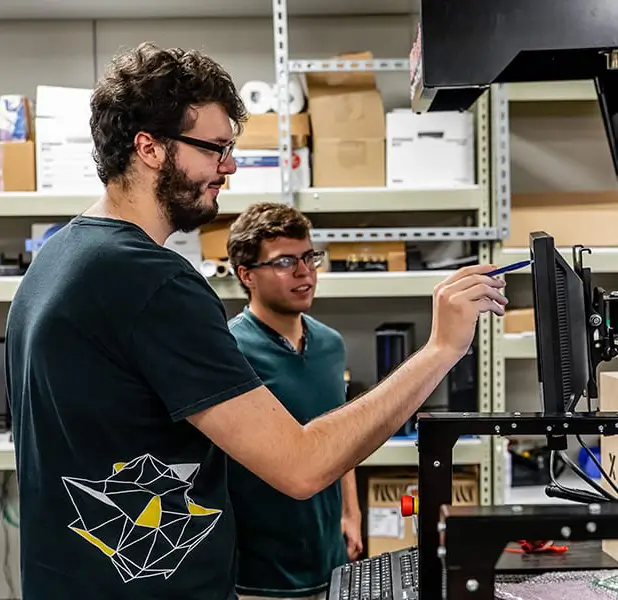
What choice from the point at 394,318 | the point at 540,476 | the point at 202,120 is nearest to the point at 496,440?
the point at 540,476

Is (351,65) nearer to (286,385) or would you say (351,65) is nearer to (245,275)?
(245,275)

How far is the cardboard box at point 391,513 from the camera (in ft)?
8.40

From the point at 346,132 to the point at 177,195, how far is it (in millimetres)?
1449

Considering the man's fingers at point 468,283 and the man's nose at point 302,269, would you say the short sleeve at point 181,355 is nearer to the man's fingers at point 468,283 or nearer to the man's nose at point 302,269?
the man's fingers at point 468,283

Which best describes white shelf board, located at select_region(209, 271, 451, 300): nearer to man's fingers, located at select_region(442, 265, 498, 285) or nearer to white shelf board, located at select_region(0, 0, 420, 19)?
white shelf board, located at select_region(0, 0, 420, 19)

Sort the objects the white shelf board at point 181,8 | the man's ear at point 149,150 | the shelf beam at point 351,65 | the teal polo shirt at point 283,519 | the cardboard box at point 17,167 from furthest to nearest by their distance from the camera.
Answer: the white shelf board at point 181,8, the cardboard box at point 17,167, the shelf beam at point 351,65, the teal polo shirt at point 283,519, the man's ear at point 149,150

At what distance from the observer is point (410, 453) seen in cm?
249

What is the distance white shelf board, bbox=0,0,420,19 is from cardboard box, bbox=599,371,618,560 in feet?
5.86

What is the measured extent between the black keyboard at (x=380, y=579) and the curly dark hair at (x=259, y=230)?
98 centimetres

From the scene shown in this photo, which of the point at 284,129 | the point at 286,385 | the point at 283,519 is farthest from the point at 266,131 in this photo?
the point at 283,519

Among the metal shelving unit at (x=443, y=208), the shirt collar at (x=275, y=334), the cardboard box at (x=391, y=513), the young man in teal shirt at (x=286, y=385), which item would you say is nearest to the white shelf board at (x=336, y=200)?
the metal shelving unit at (x=443, y=208)

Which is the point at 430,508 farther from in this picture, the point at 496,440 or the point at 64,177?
the point at 64,177

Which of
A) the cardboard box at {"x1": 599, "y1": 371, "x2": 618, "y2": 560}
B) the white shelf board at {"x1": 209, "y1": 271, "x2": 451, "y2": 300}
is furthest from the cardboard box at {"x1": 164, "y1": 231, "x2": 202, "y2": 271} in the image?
the cardboard box at {"x1": 599, "y1": 371, "x2": 618, "y2": 560}

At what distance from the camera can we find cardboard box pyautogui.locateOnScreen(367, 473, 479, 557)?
2.56 metres
